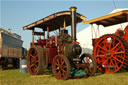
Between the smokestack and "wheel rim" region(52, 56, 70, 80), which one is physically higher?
the smokestack

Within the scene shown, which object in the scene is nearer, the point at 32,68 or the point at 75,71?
the point at 75,71

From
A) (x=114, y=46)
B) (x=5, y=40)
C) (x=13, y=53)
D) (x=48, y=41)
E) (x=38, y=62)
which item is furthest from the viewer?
(x=13, y=53)

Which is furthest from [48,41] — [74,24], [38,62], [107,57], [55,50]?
[107,57]

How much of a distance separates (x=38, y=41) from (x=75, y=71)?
3019 millimetres

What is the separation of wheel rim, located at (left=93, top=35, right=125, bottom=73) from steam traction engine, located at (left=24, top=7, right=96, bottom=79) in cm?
123

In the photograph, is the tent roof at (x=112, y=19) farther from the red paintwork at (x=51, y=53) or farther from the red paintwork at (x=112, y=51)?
the red paintwork at (x=51, y=53)

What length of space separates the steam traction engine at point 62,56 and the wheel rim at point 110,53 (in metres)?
1.23

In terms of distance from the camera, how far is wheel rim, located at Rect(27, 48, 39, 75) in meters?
7.51

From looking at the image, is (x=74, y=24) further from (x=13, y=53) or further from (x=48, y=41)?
(x=13, y=53)

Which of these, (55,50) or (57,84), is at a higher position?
(55,50)

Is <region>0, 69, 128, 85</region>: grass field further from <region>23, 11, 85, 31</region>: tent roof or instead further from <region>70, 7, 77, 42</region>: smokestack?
<region>23, 11, 85, 31</region>: tent roof

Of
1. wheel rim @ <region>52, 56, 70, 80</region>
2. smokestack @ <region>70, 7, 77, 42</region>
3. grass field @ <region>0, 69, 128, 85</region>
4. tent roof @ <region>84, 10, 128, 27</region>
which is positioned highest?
tent roof @ <region>84, 10, 128, 27</region>

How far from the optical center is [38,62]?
23.5ft

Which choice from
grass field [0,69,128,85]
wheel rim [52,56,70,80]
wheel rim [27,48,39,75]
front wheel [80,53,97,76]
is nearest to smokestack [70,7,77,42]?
front wheel [80,53,97,76]
